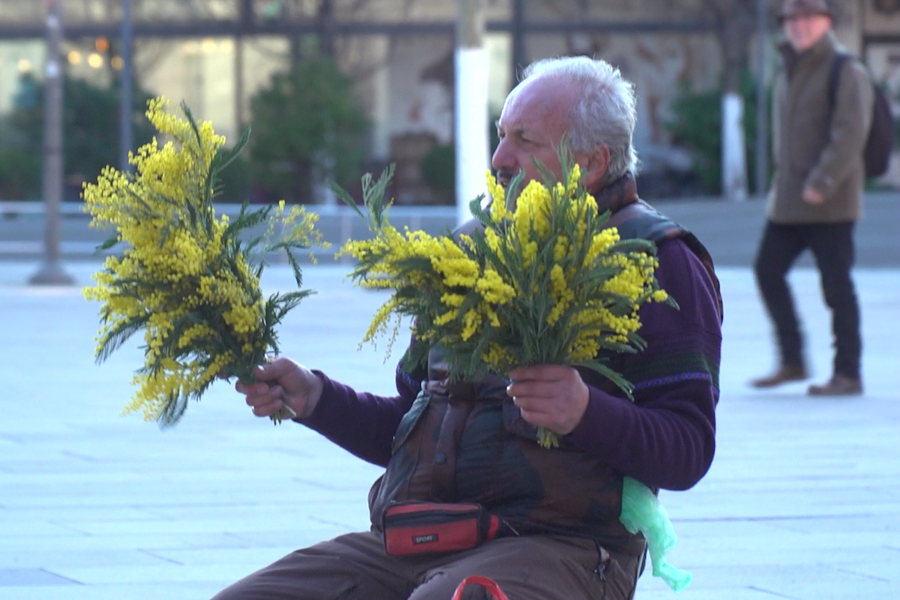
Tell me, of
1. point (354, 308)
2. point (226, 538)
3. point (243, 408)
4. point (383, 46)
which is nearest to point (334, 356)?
point (243, 408)

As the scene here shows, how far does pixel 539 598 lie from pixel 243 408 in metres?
4.85

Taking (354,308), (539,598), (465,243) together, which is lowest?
(354,308)

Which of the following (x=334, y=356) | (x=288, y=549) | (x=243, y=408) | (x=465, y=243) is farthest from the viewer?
(x=334, y=356)

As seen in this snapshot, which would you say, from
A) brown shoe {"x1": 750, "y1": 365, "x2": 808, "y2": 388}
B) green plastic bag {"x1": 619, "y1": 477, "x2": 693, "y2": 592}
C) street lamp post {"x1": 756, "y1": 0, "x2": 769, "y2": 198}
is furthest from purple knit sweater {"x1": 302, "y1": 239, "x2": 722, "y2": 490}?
street lamp post {"x1": 756, "y1": 0, "x2": 769, "y2": 198}

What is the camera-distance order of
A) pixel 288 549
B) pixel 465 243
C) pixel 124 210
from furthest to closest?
1. pixel 288 549
2. pixel 124 210
3. pixel 465 243

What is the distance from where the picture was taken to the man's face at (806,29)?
24.4 ft

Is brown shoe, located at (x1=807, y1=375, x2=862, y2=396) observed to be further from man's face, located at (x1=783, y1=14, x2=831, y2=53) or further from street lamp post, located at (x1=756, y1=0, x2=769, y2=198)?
street lamp post, located at (x1=756, y1=0, x2=769, y2=198)

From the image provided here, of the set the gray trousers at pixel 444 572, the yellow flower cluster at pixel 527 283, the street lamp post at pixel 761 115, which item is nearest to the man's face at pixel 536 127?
the yellow flower cluster at pixel 527 283

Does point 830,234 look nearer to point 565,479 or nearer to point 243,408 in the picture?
point 243,408

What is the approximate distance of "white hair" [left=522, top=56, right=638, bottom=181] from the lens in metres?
2.89

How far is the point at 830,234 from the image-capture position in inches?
290

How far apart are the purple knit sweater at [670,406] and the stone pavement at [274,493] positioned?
143 centimetres

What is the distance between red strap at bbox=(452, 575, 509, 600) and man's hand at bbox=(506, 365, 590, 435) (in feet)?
0.88

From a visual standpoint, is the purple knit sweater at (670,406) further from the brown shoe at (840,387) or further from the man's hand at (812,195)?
the brown shoe at (840,387)
